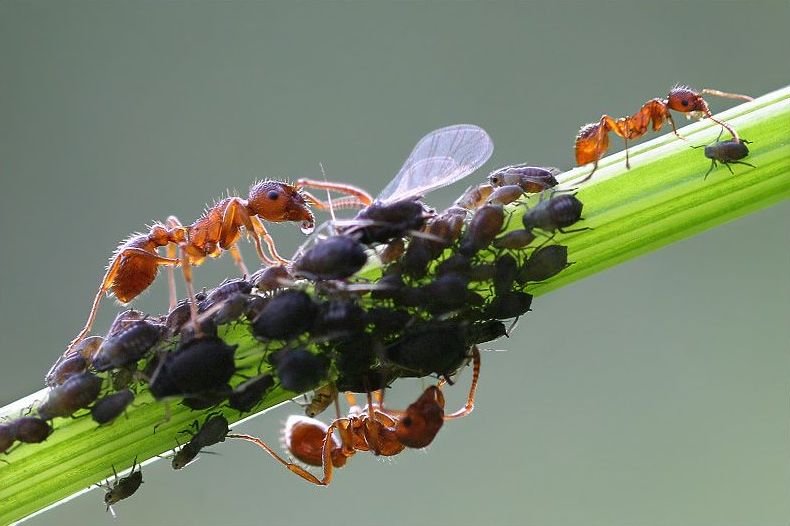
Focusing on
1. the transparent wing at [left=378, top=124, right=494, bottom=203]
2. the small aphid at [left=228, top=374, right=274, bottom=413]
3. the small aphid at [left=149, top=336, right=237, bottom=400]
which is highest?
the transparent wing at [left=378, top=124, right=494, bottom=203]

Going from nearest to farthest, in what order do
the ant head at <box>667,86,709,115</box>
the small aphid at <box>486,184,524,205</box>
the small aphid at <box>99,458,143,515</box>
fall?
the small aphid at <box>486,184,524,205</box> → the small aphid at <box>99,458,143,515</box> → the ant head at <box>667,86,709,115</box>

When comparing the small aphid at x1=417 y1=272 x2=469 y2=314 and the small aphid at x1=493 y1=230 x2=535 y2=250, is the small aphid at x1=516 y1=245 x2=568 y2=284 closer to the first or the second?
the small aphid at x1=493 y1=230 x2=535 y2=250

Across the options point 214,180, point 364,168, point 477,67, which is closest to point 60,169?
point 214,180

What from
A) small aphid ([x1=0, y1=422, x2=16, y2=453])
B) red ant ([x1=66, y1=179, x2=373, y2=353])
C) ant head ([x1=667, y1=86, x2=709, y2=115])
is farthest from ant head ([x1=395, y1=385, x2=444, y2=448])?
ant head ([x1=667, y1=86, x2=709, y2=115])

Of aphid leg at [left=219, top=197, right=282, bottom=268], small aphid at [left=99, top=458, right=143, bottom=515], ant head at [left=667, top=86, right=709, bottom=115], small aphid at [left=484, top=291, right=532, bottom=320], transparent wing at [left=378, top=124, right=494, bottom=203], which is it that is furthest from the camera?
ant head at [left=667, top=86, right=709, bottom=115]

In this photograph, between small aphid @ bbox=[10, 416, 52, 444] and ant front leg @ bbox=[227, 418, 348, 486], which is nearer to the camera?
small aphid @ bbox=[10, 416, 52, 444]

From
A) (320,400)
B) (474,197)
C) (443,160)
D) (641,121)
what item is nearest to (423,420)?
(320,400)

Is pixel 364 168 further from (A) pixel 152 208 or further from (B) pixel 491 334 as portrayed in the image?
(B) pixel 491 334
